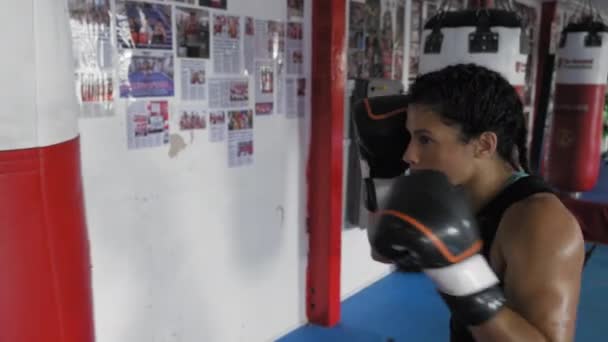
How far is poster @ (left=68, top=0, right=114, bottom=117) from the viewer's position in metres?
1.70

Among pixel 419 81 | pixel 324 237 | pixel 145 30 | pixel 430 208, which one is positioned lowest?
pixel 324 237

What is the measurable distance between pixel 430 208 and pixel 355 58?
212 centimetres

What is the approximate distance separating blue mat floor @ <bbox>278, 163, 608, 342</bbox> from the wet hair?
160 centimetres

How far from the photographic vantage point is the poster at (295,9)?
8.38ft

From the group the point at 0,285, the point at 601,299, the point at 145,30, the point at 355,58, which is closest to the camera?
the point at 0,285

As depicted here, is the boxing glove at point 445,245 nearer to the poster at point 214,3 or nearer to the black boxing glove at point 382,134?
the black boxing glove at point 382,134

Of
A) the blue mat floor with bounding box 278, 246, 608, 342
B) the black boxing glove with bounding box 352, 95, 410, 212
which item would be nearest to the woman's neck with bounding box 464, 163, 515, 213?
the black boxing glove with bounding box 352, 95, 410, 212

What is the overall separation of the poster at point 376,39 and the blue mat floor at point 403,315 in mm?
1283

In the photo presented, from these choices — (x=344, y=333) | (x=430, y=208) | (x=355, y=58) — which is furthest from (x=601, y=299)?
(x=430, y=208)

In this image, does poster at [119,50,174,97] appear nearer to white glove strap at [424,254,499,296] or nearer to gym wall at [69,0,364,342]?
gym wall at [69,0,364,342]

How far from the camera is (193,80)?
2.11 meters

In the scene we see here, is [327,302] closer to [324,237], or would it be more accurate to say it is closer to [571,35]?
[324,237]

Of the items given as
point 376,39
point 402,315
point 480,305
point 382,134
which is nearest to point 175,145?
point 382,134

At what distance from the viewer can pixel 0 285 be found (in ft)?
3.01
